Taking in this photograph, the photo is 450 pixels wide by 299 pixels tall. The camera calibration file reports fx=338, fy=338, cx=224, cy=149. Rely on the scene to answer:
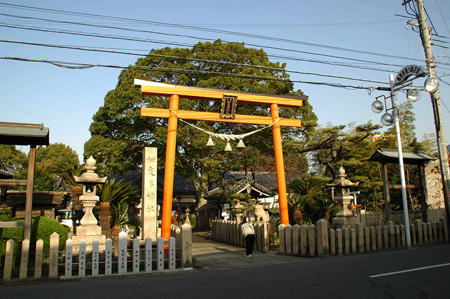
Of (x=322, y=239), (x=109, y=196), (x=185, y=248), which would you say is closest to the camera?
(x=185, y=248)

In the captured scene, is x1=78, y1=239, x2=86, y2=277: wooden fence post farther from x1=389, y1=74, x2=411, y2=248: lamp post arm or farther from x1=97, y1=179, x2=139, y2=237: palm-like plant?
x1=389, y1=74, x2=411, y2=248: lamp post arm

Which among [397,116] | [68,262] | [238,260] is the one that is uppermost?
[397,116]

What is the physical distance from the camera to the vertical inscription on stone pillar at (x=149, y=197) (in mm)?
12195

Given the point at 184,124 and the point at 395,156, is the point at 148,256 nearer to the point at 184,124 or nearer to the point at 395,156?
the point at 395,156

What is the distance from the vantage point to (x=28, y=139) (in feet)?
29.2

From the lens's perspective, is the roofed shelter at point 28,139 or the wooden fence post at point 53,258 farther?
the roofed shelter at point 28,139

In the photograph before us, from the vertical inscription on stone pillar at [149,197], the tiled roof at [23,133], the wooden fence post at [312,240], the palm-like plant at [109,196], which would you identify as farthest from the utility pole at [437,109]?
the tiled roof at [23,133]

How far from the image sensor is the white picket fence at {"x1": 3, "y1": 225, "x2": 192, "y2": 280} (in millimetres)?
7543

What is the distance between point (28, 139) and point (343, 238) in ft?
32.0

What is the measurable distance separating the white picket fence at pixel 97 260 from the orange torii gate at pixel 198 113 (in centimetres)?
183

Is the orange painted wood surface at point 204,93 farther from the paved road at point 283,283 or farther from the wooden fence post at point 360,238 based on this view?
the paved road at point 283,283

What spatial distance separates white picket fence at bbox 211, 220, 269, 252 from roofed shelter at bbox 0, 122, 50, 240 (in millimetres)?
7640

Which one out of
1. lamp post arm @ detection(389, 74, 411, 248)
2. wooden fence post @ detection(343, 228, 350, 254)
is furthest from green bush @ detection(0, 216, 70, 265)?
lamp post arm @ detection(389, 74, 411, 248)

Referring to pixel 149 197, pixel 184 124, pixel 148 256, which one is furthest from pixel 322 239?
pixel 184 124
